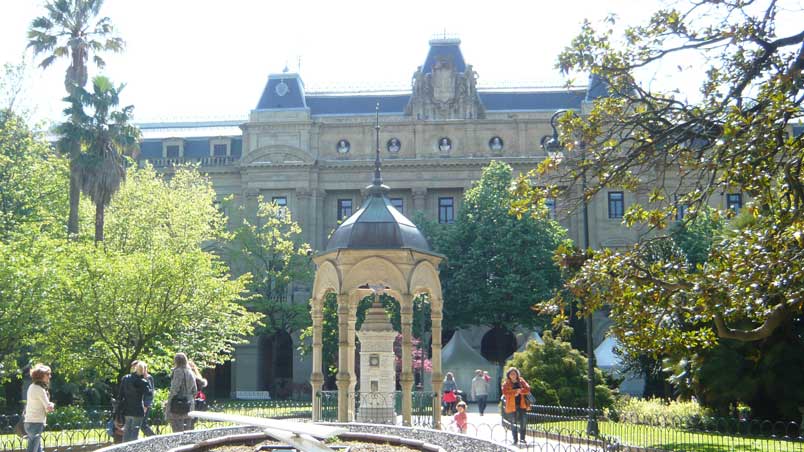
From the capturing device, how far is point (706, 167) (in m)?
13.0

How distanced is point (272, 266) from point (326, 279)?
99.0 feet

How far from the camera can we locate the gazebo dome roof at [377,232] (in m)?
20.0

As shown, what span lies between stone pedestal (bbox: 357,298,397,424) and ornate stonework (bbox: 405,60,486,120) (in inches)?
1457

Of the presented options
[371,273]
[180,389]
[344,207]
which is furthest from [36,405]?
[344,207]

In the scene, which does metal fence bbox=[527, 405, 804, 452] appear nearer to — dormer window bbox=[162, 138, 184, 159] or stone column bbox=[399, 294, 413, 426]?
stone column bbox=[399, 294, 413, 426]

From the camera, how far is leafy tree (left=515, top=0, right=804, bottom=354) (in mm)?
12258

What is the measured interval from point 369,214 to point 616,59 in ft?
23.6

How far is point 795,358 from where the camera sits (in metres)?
23.1

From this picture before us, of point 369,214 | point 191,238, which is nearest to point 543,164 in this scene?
point 369,214

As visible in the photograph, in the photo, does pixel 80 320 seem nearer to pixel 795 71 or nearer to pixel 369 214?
pixel 369 214

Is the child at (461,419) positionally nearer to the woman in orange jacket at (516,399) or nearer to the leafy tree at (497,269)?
the woman in orange jacket at (516,399)

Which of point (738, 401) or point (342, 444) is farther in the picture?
point (738, 401)

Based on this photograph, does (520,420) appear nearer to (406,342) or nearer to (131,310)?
(406,342)

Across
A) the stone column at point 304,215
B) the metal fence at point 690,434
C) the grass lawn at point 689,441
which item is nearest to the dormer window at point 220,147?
the stone column at point 304,215
